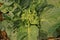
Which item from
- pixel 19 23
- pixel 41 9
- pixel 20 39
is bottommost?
pixel 20 39

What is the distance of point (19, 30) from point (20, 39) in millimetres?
69

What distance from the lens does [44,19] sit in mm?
1694

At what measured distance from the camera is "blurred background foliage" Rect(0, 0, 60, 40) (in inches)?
66.1

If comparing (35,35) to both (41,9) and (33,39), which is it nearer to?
(33,39)

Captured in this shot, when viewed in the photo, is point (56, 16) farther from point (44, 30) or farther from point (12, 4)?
point (12, 4)

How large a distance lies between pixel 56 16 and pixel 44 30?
139 millimetres

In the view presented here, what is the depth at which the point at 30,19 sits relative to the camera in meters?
1.70

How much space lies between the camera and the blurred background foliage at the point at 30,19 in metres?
1.68

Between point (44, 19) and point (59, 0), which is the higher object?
point (59, 0)

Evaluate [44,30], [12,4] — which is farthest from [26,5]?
[44,30]

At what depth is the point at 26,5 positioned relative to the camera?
1.71m

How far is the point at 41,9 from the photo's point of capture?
1701mm

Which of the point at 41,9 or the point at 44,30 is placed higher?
the point at 41,9

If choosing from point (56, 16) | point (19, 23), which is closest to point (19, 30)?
point (19, 23)
